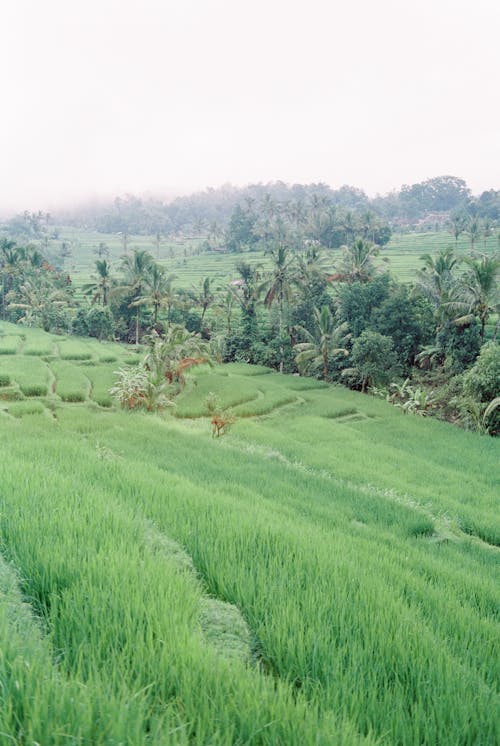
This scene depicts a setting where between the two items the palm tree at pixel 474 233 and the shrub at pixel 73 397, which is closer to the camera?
the shrub at pixel 73 397

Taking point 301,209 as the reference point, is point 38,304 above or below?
below

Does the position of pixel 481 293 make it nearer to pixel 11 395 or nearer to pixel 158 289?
pixel 11 395

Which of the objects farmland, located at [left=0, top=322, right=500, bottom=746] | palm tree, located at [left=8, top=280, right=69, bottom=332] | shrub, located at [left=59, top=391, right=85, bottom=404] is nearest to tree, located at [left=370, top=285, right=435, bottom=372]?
shrub, located at [left=59, top=391, right=85, bottom=404]

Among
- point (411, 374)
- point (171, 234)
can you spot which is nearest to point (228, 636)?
point (411, 374)

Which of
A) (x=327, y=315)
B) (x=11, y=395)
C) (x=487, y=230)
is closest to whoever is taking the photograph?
(x=11, y=395)

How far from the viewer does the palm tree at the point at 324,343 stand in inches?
995

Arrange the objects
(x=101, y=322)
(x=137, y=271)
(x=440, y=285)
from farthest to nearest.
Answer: (x=101, y=322), (x=137, y=271), (x=440, y=285)

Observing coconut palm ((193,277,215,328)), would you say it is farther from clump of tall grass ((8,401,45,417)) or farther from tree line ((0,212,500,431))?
clump of tall grass ((8,401,45,417))

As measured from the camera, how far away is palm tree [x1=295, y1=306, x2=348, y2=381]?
2528cm

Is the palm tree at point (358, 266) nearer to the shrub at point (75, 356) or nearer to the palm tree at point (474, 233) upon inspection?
the shrub at point (75, 356)

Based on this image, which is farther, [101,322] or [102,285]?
[102,285]

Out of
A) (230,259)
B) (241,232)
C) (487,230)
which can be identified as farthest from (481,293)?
(241,232)

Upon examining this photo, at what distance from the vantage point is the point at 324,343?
85.0 ft

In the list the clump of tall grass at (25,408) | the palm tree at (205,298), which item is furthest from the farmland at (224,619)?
the palm tree at (205,298)
